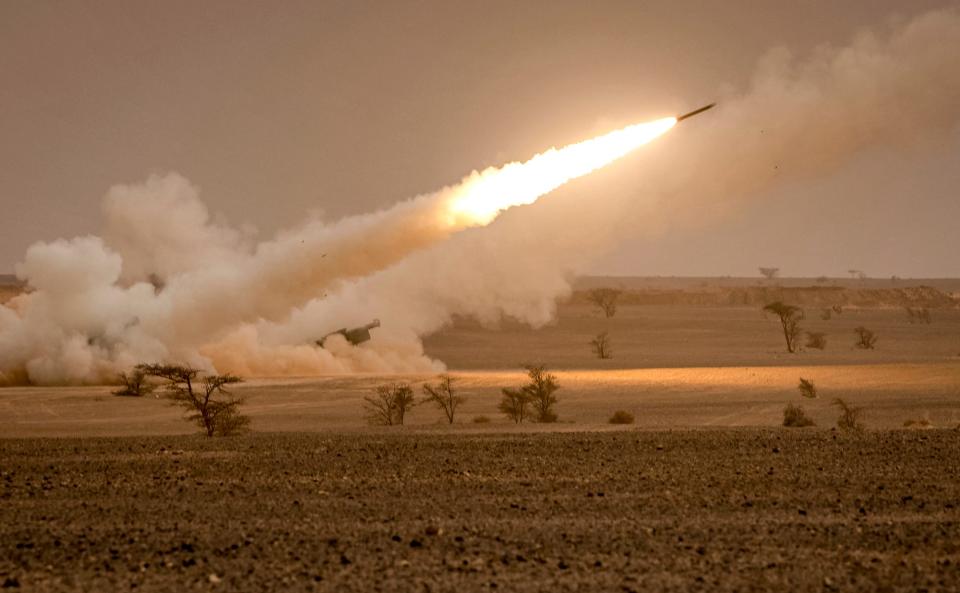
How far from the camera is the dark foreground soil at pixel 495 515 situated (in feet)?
26.0

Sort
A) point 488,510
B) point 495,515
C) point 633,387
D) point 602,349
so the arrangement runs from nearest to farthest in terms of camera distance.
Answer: point 495,515 → point 488,510 → point 633,387 → point 602,349

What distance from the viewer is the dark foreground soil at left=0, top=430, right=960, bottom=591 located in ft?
26.0

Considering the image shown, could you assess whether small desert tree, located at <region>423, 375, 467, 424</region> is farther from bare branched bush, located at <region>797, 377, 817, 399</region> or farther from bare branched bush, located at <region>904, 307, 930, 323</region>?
bare branched bush, located at <region>904, 307, 930, 323</region>

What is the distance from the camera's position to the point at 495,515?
9.95 m

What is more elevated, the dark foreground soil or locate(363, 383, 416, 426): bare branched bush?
locate(363, 383, 416, 426): bare branched bush

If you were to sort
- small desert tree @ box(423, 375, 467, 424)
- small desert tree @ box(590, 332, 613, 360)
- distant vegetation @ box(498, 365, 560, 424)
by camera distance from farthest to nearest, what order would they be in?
small desert tree @ box(590, 332, 613, 360)
small desert tree @ box(423, 375, 467, 424)
distant vegetation @ box(498, 365, 560, 424)

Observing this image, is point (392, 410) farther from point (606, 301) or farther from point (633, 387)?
point (606, 301)

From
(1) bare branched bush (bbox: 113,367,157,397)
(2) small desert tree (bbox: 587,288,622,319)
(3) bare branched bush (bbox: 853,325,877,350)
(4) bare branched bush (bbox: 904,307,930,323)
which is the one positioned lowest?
(1) bare branched bush (bbox: 113,367,157,397)

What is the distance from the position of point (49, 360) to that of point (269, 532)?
3206 cm

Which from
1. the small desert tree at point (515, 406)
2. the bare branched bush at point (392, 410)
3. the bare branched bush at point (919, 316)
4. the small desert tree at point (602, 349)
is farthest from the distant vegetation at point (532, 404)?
the bare branched bush at point (919, 316)

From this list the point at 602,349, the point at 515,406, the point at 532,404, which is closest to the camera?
the point at 515,406

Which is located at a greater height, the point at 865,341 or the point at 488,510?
the point at 865,341

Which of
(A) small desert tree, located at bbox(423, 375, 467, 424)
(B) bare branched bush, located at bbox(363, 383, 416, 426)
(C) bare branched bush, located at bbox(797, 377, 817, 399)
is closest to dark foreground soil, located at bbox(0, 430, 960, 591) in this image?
(B) bare branched bush, located at bbox(363, 383, 416, 426)

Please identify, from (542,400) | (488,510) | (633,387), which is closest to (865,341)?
(633,387)
